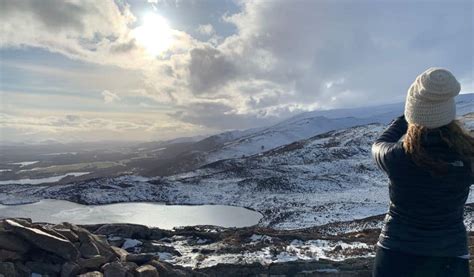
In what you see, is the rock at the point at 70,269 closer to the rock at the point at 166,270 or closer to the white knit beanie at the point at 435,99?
the rock at the point at 166,270

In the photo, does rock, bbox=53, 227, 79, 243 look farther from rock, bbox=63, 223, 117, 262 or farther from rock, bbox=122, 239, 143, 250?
rock, bbox=122, 239, 143, 250

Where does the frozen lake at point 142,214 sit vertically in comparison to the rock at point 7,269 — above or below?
below

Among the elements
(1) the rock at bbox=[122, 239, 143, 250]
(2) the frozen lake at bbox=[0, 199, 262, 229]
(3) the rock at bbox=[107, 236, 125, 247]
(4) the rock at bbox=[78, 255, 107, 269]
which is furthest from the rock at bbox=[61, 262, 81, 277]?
(2) the frozen lake at bbox=[0, 199, 262, 229]

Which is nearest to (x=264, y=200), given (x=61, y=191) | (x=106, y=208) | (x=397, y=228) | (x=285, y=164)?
(x=106, y=208)

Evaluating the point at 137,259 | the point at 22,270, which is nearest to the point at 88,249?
the point at 137,259

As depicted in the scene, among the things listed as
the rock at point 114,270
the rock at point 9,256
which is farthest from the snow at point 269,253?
the rock at point 9,256

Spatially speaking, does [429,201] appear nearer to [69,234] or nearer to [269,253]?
[69,234]

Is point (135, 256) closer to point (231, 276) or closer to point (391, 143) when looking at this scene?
point (231, 276)
